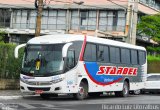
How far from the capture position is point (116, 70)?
26.8 metres

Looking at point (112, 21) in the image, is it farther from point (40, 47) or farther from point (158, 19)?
point (40, 47)

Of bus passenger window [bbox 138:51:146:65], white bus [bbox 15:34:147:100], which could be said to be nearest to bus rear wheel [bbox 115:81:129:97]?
white bus [bbox 15:34:147:100]

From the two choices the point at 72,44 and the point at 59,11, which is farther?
the point at 59,11

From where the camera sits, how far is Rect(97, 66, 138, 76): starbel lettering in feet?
82.6

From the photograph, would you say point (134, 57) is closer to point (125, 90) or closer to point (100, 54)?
point (125, 90)

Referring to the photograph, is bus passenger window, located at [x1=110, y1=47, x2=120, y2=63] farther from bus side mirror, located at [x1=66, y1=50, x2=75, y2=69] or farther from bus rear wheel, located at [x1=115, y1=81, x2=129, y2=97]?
bus side mirror, located at [x1=66, y1=50, x2=75, y2=69]

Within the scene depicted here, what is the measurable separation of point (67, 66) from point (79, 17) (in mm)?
42903

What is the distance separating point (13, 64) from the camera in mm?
28094

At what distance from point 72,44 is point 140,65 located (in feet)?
30.7

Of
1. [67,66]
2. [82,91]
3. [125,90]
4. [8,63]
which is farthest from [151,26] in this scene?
[67,66]

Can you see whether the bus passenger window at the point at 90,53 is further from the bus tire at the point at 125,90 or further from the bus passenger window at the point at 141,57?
the bus passenger window at the point at 141,57

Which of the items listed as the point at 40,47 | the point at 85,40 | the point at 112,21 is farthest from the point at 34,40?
the point at 112,21

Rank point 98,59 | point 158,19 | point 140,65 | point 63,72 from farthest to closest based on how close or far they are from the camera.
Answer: point 158,19 < point 140,65 < point 98,59 < point 63,72

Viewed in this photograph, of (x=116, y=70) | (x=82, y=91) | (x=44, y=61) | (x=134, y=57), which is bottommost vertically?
(x=82, y=91)
